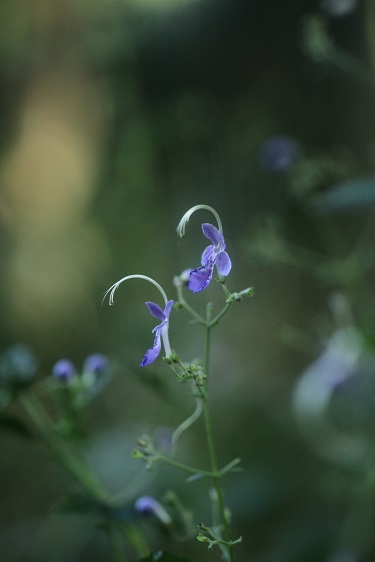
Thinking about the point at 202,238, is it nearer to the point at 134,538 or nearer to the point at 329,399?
the point at 329,399

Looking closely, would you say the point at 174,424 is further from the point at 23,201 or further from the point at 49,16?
the point at 49,16

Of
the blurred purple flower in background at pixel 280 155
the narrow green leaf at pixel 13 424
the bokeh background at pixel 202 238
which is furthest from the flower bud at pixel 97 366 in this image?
the blurred purple flower in background at pixel 280 155

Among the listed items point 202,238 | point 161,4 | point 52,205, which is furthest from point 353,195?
point 52,205

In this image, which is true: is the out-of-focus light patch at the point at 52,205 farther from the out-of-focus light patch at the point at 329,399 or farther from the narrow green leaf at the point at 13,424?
the narrow green leaf at the point at 13,424

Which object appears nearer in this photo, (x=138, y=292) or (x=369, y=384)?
(x=369, y=384)

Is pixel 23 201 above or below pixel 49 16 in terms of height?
below

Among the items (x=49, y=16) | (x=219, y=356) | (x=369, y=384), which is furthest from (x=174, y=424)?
(x=49, y=16)

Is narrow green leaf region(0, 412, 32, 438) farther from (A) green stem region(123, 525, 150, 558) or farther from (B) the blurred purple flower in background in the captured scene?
(B) the blurred purple flower in background

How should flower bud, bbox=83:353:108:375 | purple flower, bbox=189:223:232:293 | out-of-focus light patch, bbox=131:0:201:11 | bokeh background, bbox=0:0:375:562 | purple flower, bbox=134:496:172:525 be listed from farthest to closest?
out-of-focus light patch, bbox=131:0:201:11
bokeh background, bbox=0:0:375:562
flower bud, bbox=83:353:108:375
purple flower, bbox=134:496:172:525
purple flower, bbox=189:223:232:293

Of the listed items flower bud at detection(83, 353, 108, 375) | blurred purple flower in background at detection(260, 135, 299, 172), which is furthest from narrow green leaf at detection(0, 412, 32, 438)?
blurred purple flower in background at detection(260, 135, 299, 172)
